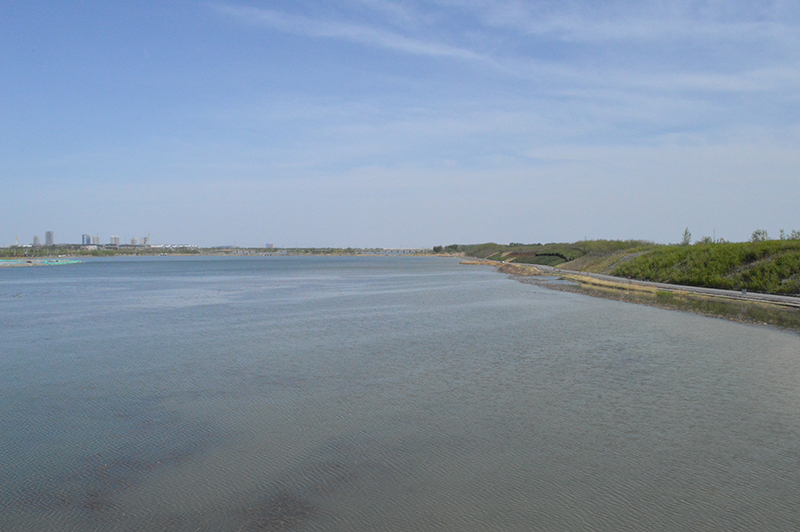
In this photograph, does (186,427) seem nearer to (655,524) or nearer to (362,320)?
(655,524)

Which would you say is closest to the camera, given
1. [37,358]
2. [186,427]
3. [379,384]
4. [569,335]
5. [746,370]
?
[186,427]

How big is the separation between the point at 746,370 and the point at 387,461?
11.1 metres

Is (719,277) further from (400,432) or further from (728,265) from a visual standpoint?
(400,432)

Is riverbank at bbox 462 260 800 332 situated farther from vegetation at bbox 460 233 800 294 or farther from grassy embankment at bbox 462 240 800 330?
vegetation at bbox 460 233 800 294

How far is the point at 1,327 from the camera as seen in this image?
22312 millimetres

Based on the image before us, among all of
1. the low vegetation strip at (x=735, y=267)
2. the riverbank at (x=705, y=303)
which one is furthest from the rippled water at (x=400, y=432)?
the low vegetation strip at (x=735, y=267)

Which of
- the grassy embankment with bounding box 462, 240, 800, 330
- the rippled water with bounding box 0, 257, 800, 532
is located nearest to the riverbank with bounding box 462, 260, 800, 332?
the grassy embankment with bounding box 462, 240, 800, 330

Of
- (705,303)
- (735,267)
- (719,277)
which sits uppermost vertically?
(735,267)

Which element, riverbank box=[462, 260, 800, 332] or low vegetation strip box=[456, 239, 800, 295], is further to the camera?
low vegetation strip box=[456, 239, 800, 295]

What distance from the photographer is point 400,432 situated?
923cm

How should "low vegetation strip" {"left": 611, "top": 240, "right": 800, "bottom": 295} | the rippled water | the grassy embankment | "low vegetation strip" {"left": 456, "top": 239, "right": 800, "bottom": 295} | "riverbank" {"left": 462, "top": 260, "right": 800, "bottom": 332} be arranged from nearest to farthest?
the rippled water
"riverbank" {"left": 462, "top": 260, "right": 800, "bottom": 332}
the grassy embankment
"low vegetation strip" {"left": 611, "top": 240, "right": 800, "bottom": 295}
"low vegetation strip" {"left": 456, "top": 239, "right": 800, "bottom": 295}

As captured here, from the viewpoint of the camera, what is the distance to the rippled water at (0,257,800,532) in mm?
6449

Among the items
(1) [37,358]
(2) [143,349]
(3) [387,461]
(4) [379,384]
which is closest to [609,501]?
(3) [387,461]

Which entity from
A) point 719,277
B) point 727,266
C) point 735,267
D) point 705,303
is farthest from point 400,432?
point 727,266
